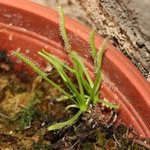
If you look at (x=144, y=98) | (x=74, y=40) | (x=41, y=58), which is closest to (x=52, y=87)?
(x=41, y=58)

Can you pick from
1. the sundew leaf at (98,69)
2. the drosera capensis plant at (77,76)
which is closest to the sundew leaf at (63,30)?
the drosera capensis plant at (77,76)

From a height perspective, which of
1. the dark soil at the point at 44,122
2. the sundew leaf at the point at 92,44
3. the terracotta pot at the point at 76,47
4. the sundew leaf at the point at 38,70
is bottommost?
the dark soil at the point at 44,122

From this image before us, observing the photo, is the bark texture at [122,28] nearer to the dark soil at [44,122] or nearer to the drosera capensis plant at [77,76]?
the drosera capensis plant at [77,76]

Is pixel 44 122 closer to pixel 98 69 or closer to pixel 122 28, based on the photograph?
pixel 98 69

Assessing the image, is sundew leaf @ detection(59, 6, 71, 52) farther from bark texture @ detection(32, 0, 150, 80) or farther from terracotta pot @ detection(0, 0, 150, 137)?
bark texture @ detection(32, 0, 150, 80)

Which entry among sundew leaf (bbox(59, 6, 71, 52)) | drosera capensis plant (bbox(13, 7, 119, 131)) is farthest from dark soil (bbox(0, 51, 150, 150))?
sundew leaf (bbox(59, 6, 71, 52))

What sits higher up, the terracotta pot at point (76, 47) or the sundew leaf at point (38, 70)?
the terracotta pot at point (76, 47)
